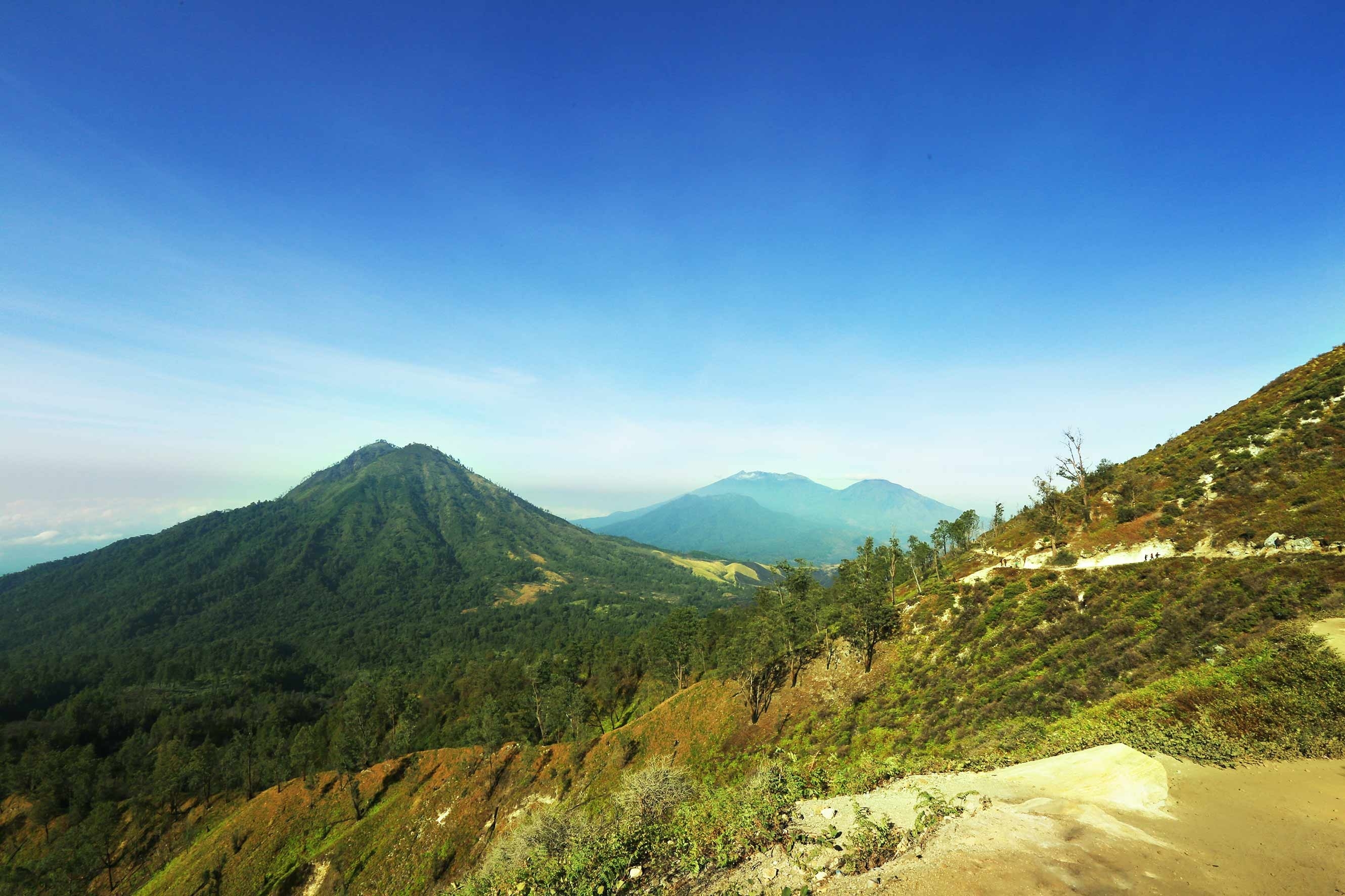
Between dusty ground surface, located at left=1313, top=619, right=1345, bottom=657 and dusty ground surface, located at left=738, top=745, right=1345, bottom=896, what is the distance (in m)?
7.26

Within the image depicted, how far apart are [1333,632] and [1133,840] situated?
1640 cm

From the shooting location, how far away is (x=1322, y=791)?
13.9 meters

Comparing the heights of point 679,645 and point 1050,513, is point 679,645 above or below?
below

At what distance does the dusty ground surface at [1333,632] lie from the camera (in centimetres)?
1875

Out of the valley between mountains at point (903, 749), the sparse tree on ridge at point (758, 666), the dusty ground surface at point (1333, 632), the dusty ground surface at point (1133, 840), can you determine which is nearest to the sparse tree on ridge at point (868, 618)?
→ the valley between mountains at point (903, 749)

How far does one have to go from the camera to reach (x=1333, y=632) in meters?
19.9

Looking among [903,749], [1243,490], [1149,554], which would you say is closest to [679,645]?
[903,749]

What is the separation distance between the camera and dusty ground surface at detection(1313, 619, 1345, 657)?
1875 cm

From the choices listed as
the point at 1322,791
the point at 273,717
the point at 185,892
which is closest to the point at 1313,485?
the point at 1322,791

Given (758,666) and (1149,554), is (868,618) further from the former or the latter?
(1149,554)

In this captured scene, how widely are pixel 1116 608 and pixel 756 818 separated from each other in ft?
106

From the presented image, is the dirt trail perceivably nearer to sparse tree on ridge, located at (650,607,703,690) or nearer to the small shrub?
the small shrub

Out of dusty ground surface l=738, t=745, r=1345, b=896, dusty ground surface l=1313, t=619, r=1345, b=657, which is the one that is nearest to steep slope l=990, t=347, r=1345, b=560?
dusty ground surface l=1313, t=619, r=1345, b=657

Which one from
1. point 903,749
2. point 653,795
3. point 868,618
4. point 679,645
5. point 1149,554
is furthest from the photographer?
point 679,645
